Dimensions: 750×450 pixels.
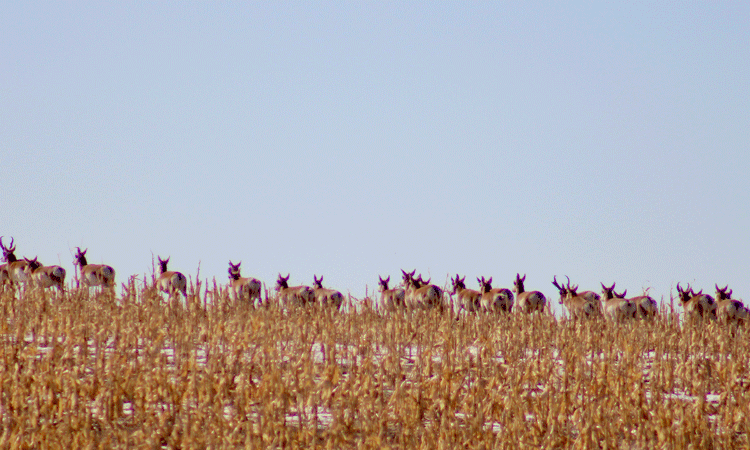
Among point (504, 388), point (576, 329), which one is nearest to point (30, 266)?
point (576, 329)

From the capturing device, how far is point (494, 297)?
21.2 m

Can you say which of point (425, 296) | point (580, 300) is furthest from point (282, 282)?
point (580, 300)

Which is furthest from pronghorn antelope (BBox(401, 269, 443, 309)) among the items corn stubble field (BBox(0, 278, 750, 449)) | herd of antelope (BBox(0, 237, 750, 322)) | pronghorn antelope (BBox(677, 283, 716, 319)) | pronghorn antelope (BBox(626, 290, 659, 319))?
corn stubble field (BBox(0, 278, 750, 449))

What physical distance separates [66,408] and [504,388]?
4.30 metres

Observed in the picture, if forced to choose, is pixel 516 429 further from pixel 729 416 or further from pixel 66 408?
pixel 66 408

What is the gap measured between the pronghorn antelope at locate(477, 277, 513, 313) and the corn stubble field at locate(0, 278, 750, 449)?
25.4 ft

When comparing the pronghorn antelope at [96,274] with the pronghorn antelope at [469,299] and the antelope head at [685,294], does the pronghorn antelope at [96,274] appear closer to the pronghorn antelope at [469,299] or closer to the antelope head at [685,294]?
the pronghorn antelope at [469,299]

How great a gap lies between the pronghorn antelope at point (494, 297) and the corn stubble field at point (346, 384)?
7.74 m

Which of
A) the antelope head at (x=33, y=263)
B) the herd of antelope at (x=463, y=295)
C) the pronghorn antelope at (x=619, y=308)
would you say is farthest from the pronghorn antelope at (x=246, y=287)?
the pronghorn antelope at (x=619, y=308)

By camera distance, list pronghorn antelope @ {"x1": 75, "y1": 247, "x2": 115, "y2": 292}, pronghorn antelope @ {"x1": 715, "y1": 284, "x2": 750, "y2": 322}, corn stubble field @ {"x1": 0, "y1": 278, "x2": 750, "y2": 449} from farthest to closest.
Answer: pronghorn antelope @ {"x1": 75, "y1": 247, "x2": 115, "y2": 292}, pronghorn antelope @ {"x1": 715, "y1": 284, "x2": 750, "y2": 322}, corn stubble field @ {"x1": 0, "y1": 278, "x2": 750, "y2": 449}

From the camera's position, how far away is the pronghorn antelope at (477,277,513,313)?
2086cm

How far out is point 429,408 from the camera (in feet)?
30.0

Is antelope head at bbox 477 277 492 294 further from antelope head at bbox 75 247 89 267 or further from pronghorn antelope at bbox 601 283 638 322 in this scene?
antelope head at bbox 75 247 89 267

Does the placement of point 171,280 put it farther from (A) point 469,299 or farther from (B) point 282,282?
(A) point 469,299
